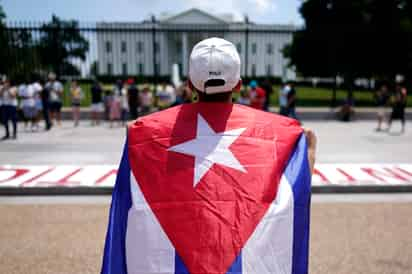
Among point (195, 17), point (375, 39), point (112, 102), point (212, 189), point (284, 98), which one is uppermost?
point (195, 17)

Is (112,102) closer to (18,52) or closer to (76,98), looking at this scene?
(76,98)

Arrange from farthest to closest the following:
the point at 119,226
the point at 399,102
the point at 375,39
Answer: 1. the point at 375,39
2. the point at 399,102
3. the point at 119,226

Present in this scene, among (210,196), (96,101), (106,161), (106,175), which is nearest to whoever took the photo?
(210,196)

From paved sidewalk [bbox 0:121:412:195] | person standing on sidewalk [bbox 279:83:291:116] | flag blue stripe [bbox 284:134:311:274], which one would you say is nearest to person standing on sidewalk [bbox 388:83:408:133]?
paved sidewalk [bbox 0:121:412:195]

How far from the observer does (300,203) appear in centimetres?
205

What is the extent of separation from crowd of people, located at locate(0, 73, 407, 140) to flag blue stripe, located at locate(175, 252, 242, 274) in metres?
10.7

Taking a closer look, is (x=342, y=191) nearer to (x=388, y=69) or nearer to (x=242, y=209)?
(x=242, y=209)

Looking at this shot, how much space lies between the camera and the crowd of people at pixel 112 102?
43.8 ft

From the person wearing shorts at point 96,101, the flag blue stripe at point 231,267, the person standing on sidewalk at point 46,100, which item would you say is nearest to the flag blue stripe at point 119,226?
the flag blue stripe at point 231,267

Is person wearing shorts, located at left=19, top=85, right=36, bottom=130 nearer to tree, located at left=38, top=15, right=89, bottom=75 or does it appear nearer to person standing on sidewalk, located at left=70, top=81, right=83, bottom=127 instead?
person standing on sidewalk, located at left=70, top=81, right=83, bottom=127

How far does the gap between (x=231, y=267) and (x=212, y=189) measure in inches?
14.0

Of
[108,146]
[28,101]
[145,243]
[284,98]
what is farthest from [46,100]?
[145,243]

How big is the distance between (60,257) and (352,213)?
3.92m

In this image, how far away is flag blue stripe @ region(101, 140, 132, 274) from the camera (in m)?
1.97
